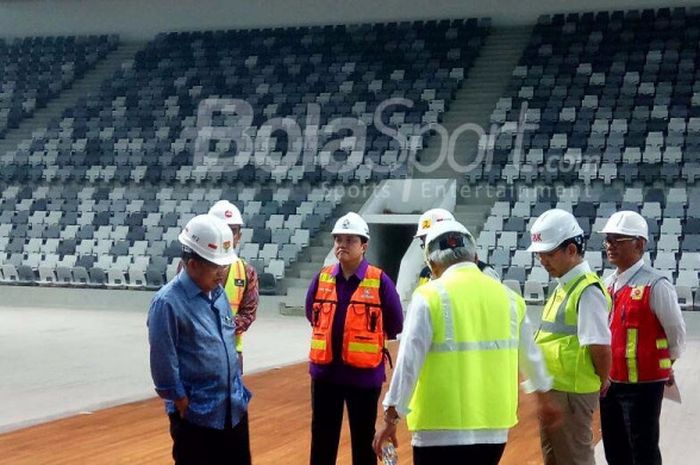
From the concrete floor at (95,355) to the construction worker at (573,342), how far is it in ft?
6.90

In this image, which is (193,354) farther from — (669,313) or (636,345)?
(669,313)

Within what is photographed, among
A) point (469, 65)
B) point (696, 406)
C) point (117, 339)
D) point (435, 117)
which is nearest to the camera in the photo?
point (696, 406)

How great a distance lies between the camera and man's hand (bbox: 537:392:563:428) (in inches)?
138

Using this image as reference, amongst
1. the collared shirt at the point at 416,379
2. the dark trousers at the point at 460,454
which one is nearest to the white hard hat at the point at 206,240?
the collared shirt at the point at 416,379

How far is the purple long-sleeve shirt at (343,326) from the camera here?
15.1ft

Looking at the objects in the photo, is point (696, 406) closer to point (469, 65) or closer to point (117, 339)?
point (117, 339)

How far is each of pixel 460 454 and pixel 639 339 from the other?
5.44ft

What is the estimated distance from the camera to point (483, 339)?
309cm

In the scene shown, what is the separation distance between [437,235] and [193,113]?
812 inches

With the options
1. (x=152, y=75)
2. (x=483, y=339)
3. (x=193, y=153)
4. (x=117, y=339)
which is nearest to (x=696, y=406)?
(x=483, y=339)

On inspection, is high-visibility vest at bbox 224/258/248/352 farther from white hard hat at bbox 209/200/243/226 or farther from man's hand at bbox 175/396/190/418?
man's hand at bbox 175/396/190/418

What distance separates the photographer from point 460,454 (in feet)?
10.0

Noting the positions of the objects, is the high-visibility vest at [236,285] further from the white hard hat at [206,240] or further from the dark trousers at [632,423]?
the dark trousers at [632,423]

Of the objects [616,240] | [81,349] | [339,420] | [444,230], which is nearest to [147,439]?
[339,420]
